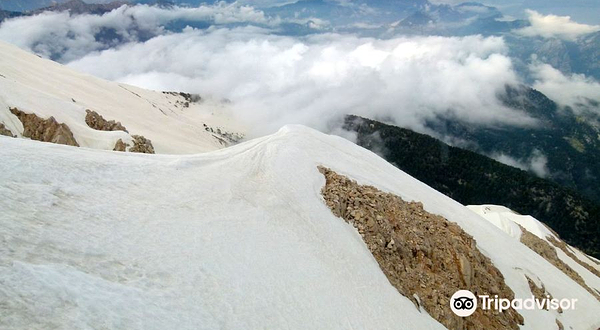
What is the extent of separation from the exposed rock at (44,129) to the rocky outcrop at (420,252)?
138ft

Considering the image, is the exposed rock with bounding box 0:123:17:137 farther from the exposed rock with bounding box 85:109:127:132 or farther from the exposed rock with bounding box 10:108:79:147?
the exposed rock with bounding box 85:109:127:132

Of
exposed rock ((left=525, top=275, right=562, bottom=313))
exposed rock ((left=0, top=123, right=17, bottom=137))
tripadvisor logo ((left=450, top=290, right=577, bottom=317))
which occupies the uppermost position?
exposed rock ((left=0, top=123, right=17, bottom=137))

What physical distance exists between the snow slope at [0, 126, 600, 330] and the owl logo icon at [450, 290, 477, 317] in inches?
135

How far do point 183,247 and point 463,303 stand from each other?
22735 millimetres

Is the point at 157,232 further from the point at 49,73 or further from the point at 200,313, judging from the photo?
the point at 49,73

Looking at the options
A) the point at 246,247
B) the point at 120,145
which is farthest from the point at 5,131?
the point at 246,247

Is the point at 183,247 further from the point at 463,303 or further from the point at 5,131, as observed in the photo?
the point at 5,131

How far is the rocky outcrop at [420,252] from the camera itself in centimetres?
2880

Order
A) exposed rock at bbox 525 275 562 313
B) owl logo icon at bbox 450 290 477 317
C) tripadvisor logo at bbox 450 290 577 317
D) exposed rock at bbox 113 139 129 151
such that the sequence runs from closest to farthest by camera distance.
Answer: owl logo icon at bbox 450 290 477 317, tripadvisor logo at bbox 450 290 577 317, exposed rock at bbox 525 275 562 313, exposed rock at bbox 113 139 129 151

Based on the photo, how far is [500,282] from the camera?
36.0 m

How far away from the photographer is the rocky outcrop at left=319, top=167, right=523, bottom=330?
94.5 ft

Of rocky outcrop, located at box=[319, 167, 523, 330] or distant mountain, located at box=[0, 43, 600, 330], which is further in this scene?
rocky outcrop, located at box=[319, 167, 523, 330]

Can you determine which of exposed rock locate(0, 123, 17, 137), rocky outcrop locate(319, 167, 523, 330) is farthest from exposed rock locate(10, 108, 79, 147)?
rocky outcrop locate(319, 167, 523, 330)

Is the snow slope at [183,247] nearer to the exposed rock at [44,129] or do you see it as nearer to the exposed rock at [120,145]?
the exposed rock at [44,129]
